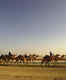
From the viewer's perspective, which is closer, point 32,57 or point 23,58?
point 23,58

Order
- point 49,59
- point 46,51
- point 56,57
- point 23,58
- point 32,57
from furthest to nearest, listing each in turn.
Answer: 1. point 46,51
2. point 32,57
3. point 23,58
4. point 56,57
5. point 49,59

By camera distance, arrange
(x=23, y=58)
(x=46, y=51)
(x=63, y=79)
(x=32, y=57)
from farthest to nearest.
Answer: (x=46, y=51), (x=32, y=57), (x=23, y=58), (x=63, y=79)

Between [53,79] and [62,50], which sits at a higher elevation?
[62,50]

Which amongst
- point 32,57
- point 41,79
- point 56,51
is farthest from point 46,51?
point 41,79

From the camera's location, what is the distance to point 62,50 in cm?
4447

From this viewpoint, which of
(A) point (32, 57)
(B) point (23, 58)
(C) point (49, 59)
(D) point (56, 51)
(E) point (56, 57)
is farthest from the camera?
(D) point (56, 51)

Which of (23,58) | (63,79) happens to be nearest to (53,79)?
Answer: (63,79)

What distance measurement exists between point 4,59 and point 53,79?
21.4m

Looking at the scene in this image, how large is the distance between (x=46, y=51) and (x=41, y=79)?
35711 millimetres

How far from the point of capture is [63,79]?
8750mm

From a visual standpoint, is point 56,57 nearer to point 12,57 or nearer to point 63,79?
point 12,57

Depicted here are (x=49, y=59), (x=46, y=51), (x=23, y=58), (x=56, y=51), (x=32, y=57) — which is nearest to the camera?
(x=49, y=59)

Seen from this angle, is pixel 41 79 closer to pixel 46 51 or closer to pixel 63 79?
pixel 63 79

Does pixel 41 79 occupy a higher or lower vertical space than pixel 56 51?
lower
